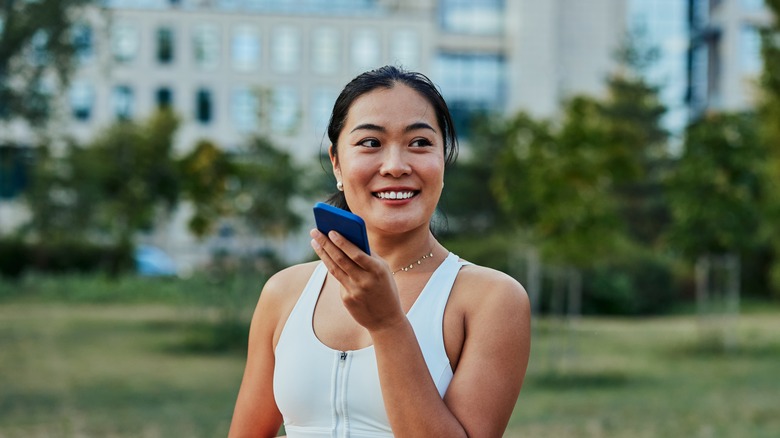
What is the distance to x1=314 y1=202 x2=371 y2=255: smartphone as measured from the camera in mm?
1454

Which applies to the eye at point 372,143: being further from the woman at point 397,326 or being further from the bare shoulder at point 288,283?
the bare shoulder at point 288,283

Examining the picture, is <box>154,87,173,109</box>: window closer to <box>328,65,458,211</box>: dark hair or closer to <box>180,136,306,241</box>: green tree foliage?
<box>180,136,306,241</box>: green tree foliage

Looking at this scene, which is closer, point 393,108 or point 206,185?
point 393,108

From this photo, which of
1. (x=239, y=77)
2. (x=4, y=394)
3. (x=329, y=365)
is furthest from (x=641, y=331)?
(x=239, y=77)

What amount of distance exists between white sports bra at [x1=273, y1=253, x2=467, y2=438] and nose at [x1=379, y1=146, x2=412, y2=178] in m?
0.19

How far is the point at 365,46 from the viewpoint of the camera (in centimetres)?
4628

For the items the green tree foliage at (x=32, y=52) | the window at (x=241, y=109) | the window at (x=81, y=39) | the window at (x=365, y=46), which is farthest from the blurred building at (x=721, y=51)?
the green tree foliage at (x=32, y=52)

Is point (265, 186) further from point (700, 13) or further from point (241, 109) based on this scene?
point (700, 13)

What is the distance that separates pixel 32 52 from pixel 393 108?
438 inches

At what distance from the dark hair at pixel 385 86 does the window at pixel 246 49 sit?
44707 millimetres

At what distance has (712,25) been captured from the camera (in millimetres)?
48844

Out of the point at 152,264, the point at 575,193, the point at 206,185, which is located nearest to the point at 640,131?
the point at 152,264

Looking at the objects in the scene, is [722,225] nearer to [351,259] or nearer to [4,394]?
[4,394]

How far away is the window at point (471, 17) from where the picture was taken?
48.8 meters
